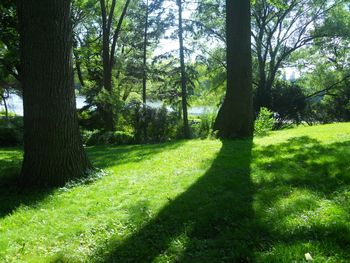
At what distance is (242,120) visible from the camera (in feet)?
32.6

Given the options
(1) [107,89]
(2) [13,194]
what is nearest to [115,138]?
(1) [107,89]

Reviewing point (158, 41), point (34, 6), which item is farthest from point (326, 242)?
point (158, 41)

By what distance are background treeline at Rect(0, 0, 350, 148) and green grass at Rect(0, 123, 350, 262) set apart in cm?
972

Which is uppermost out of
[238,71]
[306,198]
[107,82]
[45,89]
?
[107,82]

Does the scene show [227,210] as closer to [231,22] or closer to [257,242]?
[257,242]

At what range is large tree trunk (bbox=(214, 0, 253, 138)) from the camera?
9656 mm

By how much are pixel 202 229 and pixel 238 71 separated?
21.7ft

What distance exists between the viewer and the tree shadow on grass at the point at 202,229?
11.1 feet

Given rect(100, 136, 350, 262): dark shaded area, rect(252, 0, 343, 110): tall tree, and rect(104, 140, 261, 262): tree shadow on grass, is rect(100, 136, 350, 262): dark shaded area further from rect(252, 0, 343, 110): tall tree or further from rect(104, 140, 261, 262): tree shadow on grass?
rect(252, 0, 343, 110): tall tree

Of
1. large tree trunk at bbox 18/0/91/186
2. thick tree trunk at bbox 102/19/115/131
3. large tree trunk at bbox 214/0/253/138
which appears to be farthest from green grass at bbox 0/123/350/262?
thick tree trunk at bbox 102/19/115/131

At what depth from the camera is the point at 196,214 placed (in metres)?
4.25

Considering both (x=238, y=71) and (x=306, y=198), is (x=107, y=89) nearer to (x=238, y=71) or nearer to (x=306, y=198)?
(x=238, y=71)

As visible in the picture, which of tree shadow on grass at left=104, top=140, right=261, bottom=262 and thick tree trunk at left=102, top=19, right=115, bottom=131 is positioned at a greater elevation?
thick tree trunk at left=102, top=19, right=115, bottom=131

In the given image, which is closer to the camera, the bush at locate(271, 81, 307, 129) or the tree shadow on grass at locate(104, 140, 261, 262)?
the tree shadow on grass at locate(104, 140, 261, 262)
